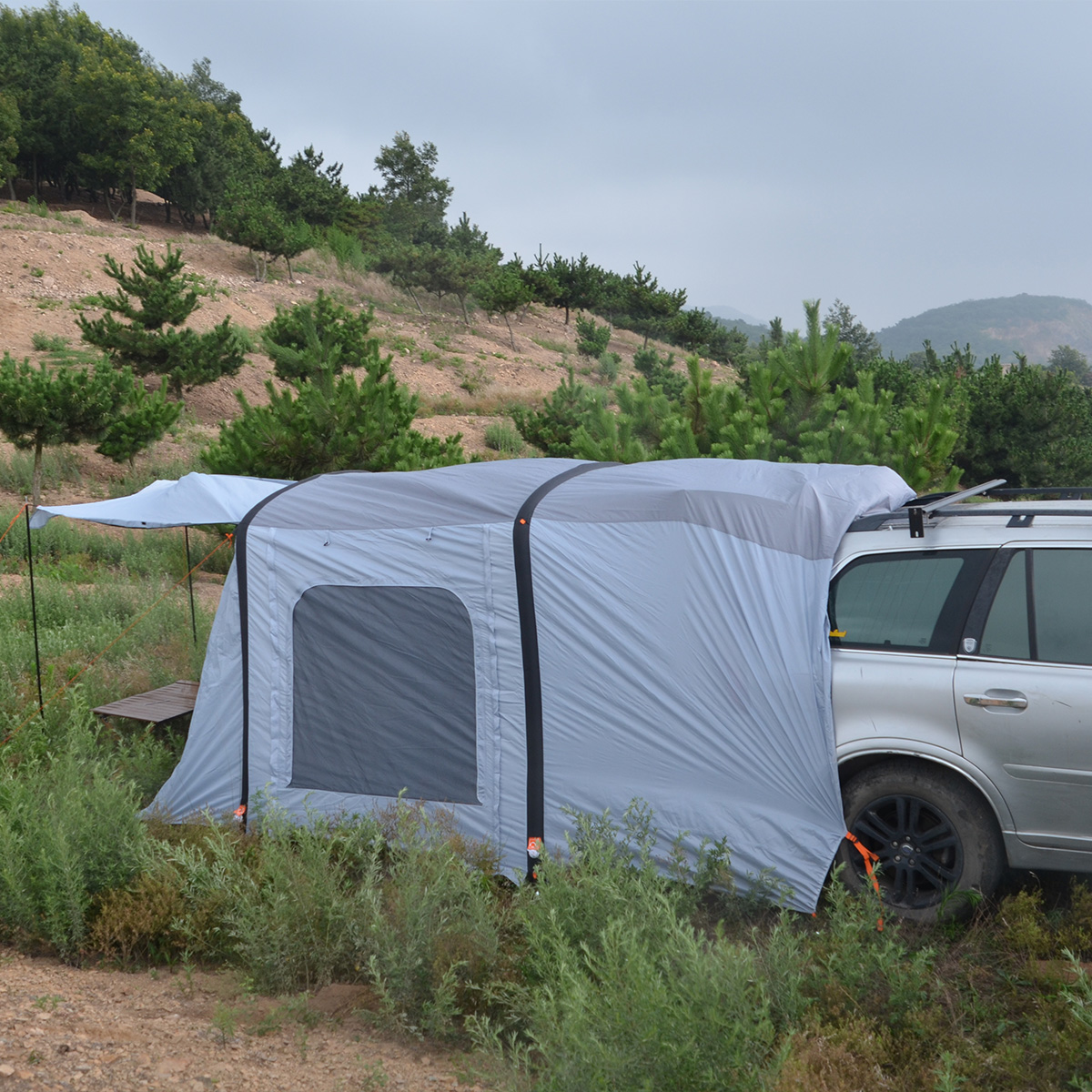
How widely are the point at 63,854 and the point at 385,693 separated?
1.68m

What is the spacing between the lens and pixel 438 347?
116 feet

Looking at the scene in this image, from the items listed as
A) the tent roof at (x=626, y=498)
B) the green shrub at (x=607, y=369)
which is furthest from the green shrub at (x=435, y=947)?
the green shrub at (x=607, y=369)

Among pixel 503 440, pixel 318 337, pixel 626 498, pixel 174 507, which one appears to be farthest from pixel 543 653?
pixel 318 337

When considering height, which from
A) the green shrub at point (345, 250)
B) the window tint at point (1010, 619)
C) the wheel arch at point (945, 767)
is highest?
the green shrub at point (345, 250)

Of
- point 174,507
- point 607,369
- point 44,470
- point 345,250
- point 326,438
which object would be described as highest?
point 345,250

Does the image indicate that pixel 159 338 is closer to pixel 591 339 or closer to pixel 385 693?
pixel 385 693

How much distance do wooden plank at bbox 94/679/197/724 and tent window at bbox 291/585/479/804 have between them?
1.63 m

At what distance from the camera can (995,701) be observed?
383 centimetres

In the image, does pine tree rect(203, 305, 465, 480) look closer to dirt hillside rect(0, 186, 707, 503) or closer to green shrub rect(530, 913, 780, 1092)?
dirt hillside rect(0, 186, 707, 503)

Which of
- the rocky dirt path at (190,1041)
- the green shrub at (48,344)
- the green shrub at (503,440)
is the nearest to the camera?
the rocky dirt path at (190,1041)

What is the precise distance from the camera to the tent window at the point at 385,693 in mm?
4914

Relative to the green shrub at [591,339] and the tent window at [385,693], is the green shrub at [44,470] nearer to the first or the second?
the tent window at [385,693]

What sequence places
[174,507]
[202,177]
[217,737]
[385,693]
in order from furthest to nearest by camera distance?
1. [202,177]
2. [174,507]
3. [217,737]
4. [385,693]

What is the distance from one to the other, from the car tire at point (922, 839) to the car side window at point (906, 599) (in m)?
0.57
